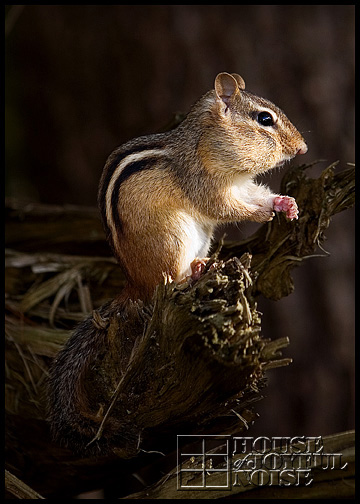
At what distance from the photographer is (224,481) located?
5.50 ft

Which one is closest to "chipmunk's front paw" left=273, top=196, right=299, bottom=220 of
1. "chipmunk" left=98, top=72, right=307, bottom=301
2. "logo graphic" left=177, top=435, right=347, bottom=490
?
"chipmunk" left=98, top=72, right=307, bottom=301

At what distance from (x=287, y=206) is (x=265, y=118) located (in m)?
0.35

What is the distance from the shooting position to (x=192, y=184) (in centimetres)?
208

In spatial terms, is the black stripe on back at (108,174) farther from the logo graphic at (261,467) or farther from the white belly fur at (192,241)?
the logo graphic at (261,467)

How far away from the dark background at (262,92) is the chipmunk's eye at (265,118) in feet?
3.82

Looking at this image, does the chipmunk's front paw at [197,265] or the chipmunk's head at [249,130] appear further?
the chipmunk's head at [249,130]

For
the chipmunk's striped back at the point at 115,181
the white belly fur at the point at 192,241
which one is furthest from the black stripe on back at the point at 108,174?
the white belly fur at the point at 192,241

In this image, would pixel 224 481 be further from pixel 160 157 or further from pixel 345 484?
pixel 160 157

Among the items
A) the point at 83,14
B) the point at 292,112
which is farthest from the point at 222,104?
the point at 83,14

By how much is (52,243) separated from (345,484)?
1.78 meters

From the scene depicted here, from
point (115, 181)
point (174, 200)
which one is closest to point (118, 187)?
point (115, 181)

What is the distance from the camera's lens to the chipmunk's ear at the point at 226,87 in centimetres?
211

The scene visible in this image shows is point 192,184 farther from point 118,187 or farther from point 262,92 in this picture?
point 262,92
